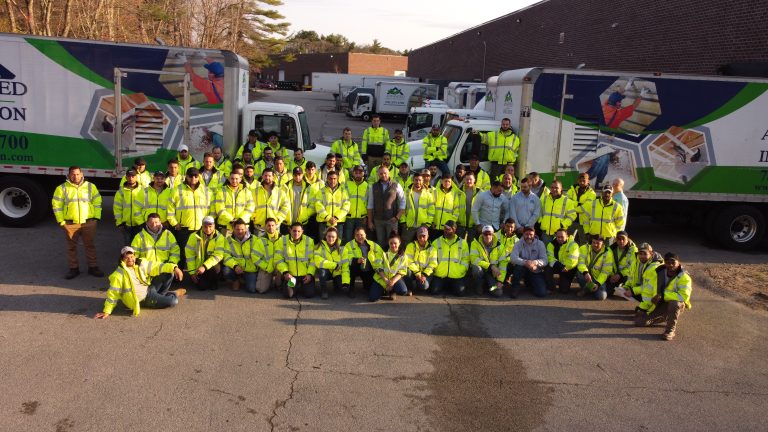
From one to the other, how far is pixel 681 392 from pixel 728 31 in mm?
14531

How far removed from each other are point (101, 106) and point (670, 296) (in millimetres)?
9924

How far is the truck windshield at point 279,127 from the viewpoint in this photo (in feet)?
41.0

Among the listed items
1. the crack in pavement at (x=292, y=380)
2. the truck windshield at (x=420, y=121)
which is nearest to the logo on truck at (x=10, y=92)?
the crack in pavement at (x=292, y=380)

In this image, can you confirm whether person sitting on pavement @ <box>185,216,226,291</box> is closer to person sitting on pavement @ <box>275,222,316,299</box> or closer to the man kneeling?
the man kneeling

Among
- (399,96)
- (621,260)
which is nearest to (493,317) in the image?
(621,260)

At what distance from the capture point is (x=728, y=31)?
17.6m

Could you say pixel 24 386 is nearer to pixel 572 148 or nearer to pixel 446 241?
pixel 446 241

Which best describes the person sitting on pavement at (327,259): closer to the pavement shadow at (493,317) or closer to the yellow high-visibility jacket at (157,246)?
the pavement shadow at (493,317)

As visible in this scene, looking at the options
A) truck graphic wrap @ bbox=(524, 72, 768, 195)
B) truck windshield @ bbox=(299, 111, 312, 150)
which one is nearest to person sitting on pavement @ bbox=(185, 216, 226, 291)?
truck windshield @ bbox=(299, 111, 312, 150)

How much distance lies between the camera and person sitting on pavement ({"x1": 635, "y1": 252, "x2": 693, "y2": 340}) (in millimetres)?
8086

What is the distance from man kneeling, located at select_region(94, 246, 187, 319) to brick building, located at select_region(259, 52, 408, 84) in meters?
80.4

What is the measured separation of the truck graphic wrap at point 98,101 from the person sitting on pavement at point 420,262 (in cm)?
478

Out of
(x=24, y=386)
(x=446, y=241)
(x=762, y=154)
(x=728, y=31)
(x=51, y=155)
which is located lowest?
(x=24, y=386)

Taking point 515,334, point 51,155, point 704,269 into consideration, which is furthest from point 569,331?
point 51,155
